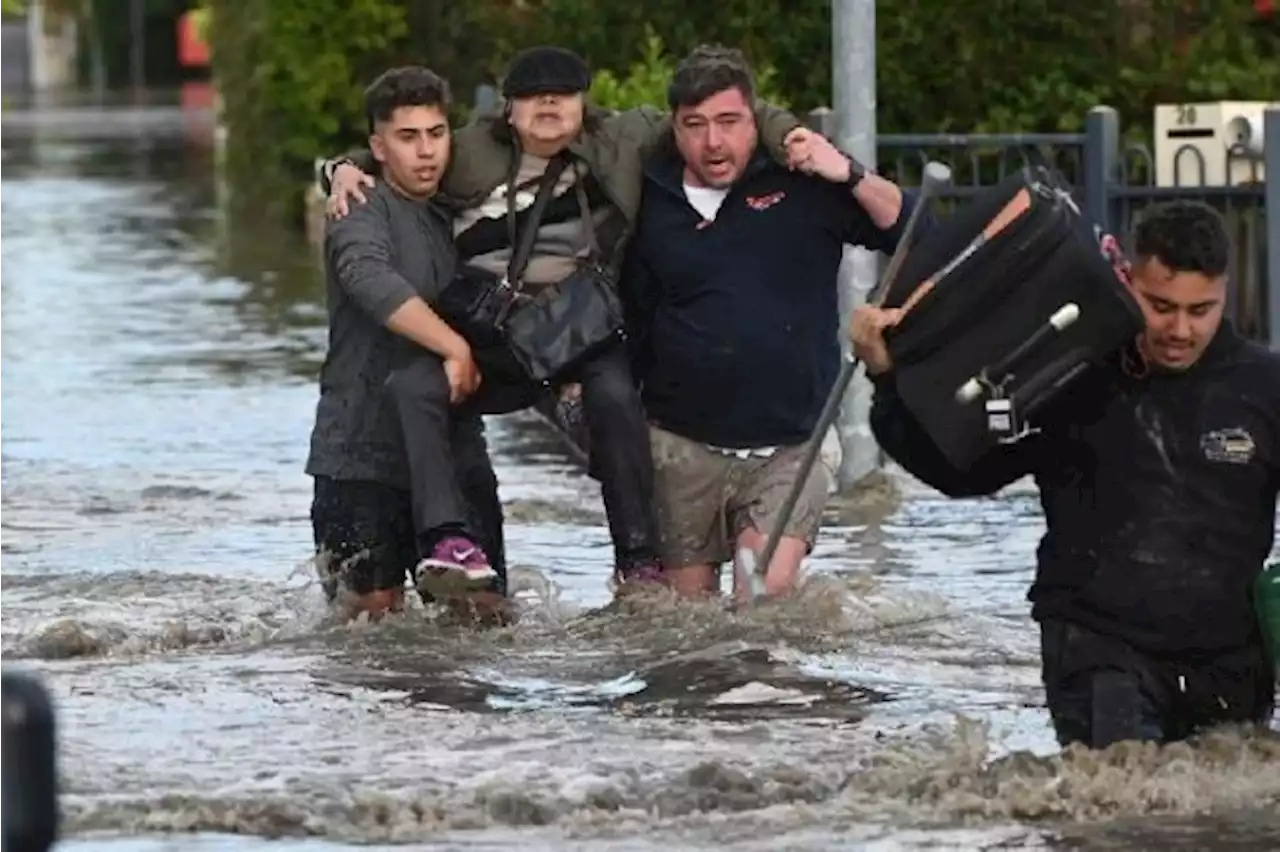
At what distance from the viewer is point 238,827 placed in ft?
22.1

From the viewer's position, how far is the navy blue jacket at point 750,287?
867 cm

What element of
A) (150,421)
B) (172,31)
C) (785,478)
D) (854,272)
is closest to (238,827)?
(785,478)

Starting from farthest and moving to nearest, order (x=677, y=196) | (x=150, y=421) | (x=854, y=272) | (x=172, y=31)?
(x=172, y=31) → (x=150, y=421) → (x=854, y=272) → (x=677, y=196)

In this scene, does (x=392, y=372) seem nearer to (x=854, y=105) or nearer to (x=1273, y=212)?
(x=854, y=105)

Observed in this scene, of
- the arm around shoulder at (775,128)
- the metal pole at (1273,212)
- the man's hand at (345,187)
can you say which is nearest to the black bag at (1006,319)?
the arm around shoulder at (775,128)

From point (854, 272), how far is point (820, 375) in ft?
11.8

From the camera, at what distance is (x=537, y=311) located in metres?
8.66

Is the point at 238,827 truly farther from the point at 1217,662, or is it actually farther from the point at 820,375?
the point at 820,375

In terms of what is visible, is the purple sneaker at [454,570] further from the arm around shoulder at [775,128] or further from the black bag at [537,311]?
the arm around shoulder at [775,128]

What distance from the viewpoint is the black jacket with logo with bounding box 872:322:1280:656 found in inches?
264

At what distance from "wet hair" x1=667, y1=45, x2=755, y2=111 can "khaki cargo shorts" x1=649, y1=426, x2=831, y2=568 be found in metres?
0.90

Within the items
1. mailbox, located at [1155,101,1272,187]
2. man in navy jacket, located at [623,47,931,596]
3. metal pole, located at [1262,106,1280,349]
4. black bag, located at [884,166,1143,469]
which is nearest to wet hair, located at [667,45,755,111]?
man in navy jacket, located at [623,47,931,596]

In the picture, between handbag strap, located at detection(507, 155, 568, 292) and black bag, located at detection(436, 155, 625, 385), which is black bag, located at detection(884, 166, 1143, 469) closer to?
black bag, located at detection(436, 155, 625, 385)

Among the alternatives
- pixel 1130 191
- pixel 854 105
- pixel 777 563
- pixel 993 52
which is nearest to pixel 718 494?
pixel 777 563
